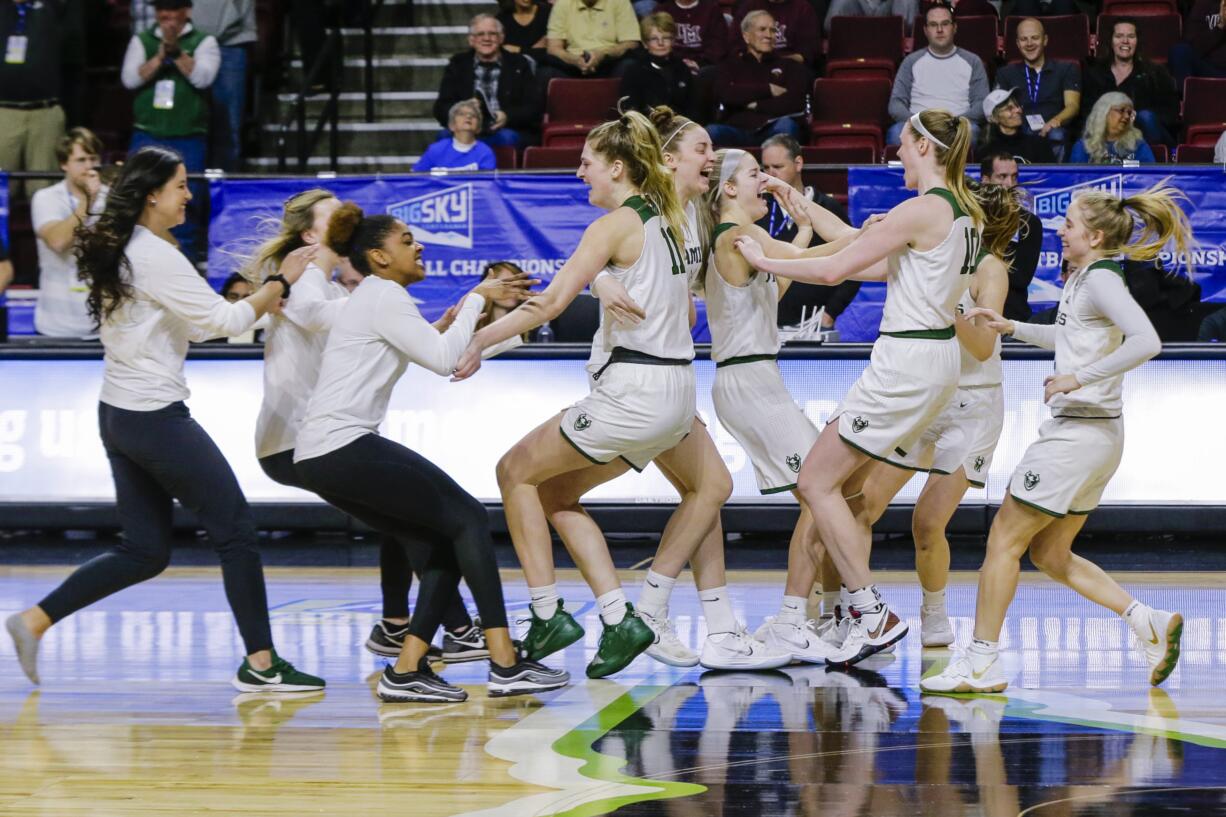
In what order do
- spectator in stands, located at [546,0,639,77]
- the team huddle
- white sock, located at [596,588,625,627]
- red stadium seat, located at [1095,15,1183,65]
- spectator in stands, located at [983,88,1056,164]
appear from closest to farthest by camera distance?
the team huddle
white sock, located at [596,588,625,627]
spectator in stands, located at [983,88,1056,164]
spectator in stands, located at [546,0,639,77]
red stadium seat, located at [1095,15,1183,65]

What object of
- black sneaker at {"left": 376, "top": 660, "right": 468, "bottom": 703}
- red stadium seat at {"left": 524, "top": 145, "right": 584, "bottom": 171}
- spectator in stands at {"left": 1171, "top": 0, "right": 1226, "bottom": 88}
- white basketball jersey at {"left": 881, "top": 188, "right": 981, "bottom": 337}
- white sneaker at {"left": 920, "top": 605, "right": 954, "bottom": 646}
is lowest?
white sneaker at {"left": 920, "top": 605, "right": 954, "bottom": 646}

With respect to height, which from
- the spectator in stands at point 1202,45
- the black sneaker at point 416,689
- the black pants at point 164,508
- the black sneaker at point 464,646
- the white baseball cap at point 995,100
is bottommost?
the black sneaker at point 464,646

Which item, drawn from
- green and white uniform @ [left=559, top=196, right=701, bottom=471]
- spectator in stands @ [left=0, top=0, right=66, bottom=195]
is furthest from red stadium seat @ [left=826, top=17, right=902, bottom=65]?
green and white uniform @ [left=559, top=196, right=701, bottom=471]

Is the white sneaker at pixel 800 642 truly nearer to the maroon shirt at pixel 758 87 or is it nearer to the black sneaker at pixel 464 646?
the black sneaker at pixel 464 646

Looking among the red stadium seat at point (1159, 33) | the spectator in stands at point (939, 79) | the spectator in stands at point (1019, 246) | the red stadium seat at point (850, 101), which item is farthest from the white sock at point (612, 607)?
the red stadium seat at point (1159, 33)

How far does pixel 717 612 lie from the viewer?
5.96 metres

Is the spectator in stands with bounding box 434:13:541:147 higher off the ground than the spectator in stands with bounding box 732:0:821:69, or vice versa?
the spectator in stands with bounding box 732:0:821:69

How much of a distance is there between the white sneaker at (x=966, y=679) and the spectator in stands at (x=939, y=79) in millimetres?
6307

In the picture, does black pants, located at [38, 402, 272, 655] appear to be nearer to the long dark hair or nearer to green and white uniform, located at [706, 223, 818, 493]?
the long dark hair

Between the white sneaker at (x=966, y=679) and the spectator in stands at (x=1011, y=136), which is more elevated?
the spectator in stands at (x=1011, y=136)

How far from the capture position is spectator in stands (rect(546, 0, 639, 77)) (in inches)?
468

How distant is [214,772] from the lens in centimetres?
451

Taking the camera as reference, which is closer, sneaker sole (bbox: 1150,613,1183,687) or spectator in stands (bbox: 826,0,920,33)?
sneaker sole (bbox: 1150,613,1183,687)

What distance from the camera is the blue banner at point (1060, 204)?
9547 mm
